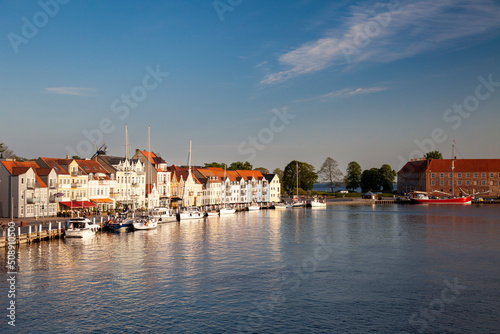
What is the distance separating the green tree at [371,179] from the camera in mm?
175875

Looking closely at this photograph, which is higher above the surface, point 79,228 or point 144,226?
point 79,228

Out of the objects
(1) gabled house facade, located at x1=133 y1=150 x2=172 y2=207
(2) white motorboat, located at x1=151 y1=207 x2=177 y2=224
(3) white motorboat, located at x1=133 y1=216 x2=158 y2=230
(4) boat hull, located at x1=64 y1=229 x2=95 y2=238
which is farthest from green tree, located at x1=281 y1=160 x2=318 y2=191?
(4) boat hull, located at x1=64 y1=229 x2=95 y2=238

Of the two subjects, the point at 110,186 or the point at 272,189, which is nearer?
the point at 110,186

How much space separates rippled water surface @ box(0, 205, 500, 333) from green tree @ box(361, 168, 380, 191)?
11946 cm

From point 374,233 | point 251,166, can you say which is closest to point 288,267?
point 374,233

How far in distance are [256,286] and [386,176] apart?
152747 mm

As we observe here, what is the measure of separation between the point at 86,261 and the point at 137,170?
180ft

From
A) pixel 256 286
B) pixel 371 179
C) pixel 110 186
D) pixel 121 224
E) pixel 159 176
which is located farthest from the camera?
pixel 371 179

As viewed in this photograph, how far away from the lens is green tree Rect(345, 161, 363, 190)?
179375 millimetres

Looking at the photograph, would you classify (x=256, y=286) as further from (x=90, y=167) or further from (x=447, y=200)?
(x=447, y=200)

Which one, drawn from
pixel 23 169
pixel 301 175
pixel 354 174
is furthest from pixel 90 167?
pixel 354 174

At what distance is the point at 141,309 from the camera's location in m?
28.9

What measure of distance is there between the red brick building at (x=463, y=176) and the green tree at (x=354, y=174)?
2399 cm

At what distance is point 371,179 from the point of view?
177 m
